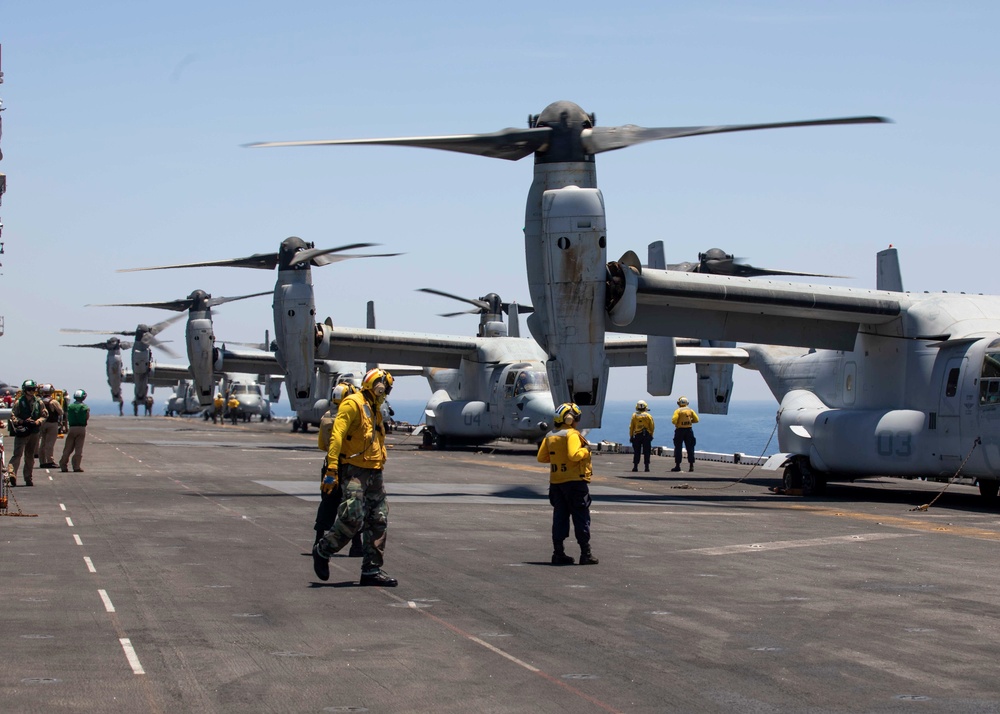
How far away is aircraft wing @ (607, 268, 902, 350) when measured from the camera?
22.3 metres

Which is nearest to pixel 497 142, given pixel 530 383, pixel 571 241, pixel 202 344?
pixel 571 241

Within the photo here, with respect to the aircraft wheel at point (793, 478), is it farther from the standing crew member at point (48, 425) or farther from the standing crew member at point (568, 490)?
the standing crew member at point (48, 425)

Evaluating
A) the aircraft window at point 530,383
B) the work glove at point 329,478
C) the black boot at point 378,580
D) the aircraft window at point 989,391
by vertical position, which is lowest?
the black boot at point 378,580

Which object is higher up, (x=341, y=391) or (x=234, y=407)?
(x=341, y=391)

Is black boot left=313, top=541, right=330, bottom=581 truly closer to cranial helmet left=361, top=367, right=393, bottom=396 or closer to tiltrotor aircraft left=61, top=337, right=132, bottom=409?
cranial helmet left=361, top=367, right=393, bottom=396

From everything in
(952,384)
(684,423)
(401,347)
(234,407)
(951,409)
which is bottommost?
(234,407)

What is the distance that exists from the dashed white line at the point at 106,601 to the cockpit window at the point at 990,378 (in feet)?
52.2

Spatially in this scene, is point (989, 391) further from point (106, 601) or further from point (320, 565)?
point (106, 601)

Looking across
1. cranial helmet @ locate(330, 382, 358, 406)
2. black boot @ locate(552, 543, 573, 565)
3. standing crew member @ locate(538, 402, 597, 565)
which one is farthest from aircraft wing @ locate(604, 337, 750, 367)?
cranial helmet @ locate(330, 382, 358, 406)

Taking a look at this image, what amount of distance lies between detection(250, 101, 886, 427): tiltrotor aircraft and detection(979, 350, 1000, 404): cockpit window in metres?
6.00

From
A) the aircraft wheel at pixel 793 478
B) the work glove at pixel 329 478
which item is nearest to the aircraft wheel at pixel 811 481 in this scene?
the aircraft wheel at pixel 793 478

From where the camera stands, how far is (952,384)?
2130cm

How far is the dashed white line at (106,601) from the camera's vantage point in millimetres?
9383

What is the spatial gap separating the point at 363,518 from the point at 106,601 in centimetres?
242
